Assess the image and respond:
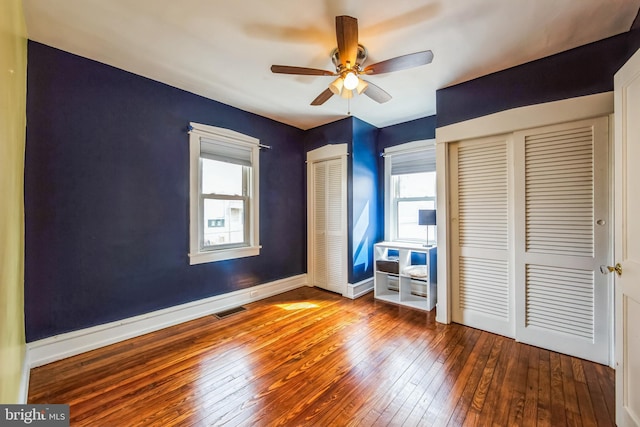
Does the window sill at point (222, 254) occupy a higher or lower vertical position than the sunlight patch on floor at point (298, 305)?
higher

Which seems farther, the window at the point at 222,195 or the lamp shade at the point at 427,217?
the lamp shade at the point at 427,217

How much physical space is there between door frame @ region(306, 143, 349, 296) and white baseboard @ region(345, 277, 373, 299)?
0.26ft

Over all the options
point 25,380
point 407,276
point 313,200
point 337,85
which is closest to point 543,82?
point 337,85

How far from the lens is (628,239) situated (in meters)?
1.38

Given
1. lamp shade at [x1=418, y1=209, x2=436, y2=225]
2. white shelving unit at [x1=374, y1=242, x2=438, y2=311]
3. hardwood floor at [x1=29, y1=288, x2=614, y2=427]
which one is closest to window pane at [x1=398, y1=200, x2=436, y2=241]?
white shelving unit at [x1=374, y1=242, x2=438, y2=311]

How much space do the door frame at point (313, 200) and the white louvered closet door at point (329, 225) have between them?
0.02 metres

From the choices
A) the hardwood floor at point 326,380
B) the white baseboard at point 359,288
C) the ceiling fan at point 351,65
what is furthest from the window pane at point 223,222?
the ceiling fan at point 351,65

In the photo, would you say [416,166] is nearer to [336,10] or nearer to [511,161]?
[511,161]

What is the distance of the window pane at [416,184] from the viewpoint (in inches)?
144

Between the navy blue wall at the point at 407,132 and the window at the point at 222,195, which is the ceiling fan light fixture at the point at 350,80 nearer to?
the window at the point at 222,195

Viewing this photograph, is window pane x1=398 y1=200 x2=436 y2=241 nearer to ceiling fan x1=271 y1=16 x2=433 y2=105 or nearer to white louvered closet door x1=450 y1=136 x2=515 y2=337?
white louvered closet door x1=450 y1=136 x2=515 y2=337

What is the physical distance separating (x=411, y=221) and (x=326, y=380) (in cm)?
267

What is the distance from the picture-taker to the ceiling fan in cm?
168

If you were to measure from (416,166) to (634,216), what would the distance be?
255 centimetres
